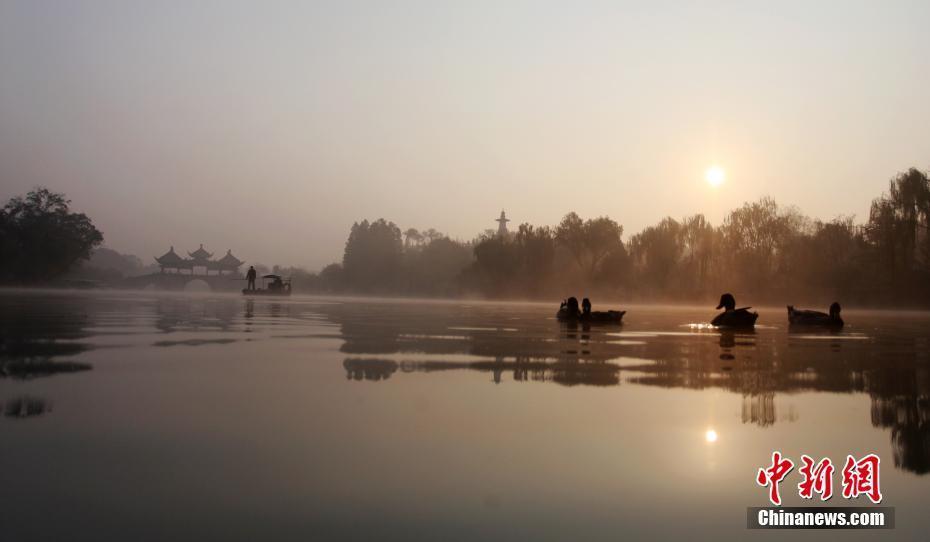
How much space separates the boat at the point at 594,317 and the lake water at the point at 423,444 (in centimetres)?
1341

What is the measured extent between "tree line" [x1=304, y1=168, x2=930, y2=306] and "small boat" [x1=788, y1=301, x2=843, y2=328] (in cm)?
3569

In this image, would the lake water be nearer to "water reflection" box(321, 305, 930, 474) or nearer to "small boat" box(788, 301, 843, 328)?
"water reflection" box(321, 305, 930, 474)

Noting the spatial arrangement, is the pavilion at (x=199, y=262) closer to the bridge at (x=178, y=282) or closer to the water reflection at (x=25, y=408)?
the bridge at (x=178, y=282)

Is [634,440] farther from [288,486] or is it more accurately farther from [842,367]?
[842,367]

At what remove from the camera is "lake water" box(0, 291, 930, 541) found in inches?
Answer: 140

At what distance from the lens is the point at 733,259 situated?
230ft

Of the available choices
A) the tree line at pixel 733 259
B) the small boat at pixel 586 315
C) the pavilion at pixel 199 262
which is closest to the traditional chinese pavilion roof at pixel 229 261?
the pavilion at pixel 199 262

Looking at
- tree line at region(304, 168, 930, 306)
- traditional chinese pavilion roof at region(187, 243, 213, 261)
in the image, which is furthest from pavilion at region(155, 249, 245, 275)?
tree line at region(304, 168, 930, 306)

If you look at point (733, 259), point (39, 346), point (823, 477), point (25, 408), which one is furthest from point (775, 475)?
point (733, 259)

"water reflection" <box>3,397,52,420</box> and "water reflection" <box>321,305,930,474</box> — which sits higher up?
"water reflection" <box>3,397,52,420</box>

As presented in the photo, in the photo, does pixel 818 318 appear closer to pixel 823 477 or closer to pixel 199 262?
pixel 823 477

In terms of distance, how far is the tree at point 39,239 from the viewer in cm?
7869

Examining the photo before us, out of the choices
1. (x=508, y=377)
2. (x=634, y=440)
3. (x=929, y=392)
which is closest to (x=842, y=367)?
(x=929, y=392)

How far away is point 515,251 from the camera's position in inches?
3342
